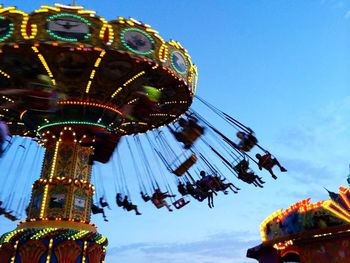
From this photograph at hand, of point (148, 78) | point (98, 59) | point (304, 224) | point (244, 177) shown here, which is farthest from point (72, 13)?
point (304, 224)

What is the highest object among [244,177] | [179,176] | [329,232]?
[179,176]

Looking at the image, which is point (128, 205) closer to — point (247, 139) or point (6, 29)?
point (247, 139)

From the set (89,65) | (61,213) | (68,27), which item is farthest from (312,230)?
(68,27)

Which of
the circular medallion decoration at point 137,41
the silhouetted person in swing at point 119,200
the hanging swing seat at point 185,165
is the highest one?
the circular medallion decoration at point 137,41

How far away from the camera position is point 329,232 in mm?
17953

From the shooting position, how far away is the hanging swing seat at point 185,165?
55.0ft

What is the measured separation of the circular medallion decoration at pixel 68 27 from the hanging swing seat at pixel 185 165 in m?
5.77

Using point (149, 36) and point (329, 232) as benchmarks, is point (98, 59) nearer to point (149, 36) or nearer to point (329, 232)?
point (149, 36)

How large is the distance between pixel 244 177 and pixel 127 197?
5424 mm

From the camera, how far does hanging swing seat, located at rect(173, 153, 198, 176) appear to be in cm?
1677

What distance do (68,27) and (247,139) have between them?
6702mm

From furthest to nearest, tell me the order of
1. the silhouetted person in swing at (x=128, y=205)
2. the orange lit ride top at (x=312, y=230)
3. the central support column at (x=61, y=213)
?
the silhouetted person in swing at (x=128, y=205) → the orange lit ride top at (x=312, y=230) → the central support column at (x=61, y=213)

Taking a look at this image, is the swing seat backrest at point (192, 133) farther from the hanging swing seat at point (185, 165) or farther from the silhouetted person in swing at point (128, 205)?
the silhouetted person in swing at point (128, 205)

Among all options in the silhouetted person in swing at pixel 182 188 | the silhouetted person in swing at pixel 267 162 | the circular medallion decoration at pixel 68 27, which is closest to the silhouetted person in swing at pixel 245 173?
the silhouetted person in swing at pixel 267 162
